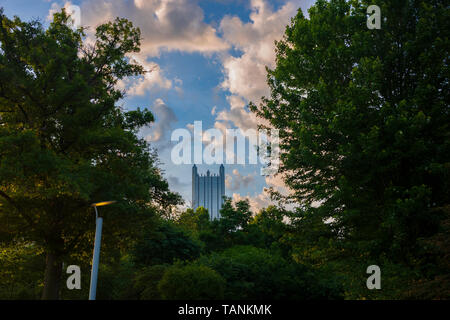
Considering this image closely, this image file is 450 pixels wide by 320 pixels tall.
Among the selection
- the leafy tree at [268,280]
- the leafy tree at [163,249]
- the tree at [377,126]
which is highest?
the tree at [377,126]

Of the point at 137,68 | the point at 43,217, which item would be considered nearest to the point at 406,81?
the point at 137,68

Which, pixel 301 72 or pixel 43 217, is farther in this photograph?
pixel 301 72

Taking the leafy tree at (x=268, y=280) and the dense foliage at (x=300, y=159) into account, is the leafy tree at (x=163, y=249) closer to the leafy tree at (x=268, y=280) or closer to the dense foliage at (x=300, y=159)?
the dense foliage at (x=300, y=159)

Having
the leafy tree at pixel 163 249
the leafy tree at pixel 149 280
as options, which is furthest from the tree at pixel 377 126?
the leafy tree at pixel 163 249

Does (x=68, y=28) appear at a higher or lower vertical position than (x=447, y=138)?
higher

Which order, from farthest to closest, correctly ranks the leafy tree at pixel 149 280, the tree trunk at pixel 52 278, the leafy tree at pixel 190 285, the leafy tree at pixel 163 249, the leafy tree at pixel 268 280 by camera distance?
1. the leafy tree at pixel 163 249
2. the leafy tree at pixel 268 280
3. the leafy tree at pixel 149 280
4. the tree trunk at pixel 52 278
5. the leafy tree at pixel 190 285

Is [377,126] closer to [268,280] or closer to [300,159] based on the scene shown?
[300,159]

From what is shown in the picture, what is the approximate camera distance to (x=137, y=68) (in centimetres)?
2127

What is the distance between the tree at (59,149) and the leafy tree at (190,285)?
4414 mm

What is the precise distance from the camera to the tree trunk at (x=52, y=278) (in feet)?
56.3

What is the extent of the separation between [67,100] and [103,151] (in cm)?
345

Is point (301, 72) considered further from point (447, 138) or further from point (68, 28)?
point (68, 28)

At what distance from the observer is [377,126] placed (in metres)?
14.0

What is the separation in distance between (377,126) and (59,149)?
16.8 meters
